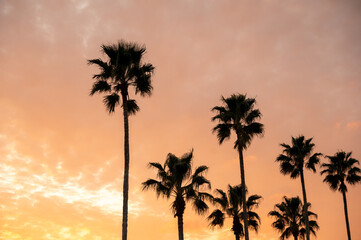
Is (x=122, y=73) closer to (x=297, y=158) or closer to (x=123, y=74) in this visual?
(x=123, y=74)

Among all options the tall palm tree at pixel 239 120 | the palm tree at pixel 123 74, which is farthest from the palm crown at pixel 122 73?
the tall palm tree at pixel 239 120

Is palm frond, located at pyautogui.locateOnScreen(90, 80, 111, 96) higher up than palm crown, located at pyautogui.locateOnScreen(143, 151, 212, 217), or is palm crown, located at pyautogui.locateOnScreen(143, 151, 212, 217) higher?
palm frond, located at pyautogui.locateOnScreen(90, 80, 111, 96)

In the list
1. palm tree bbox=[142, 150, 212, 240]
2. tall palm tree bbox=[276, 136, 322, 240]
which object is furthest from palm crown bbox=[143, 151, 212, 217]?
tall palm tree bbox=[276, 136, 322, 240]

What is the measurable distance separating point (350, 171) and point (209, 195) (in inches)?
1103

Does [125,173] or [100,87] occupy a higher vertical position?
[100,87]

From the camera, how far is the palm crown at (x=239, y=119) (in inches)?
1423

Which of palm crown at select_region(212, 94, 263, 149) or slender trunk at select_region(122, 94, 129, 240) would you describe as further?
palm crown at select_region(212, 94, 263, 149)

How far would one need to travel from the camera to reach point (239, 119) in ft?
120

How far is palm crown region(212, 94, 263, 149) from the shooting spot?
36.2m

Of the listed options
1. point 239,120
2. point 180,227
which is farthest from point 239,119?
point 180,227

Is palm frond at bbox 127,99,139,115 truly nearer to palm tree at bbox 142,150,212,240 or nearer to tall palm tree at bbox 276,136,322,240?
palm tree at bbox 142,150,212,240

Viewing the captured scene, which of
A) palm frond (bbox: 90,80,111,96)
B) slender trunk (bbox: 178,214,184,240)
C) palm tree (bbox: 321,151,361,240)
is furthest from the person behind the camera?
palm tree (bbox: 321,151,361,240)

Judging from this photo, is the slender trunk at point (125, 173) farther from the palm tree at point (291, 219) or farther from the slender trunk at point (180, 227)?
the palm tree at point (291, 219)

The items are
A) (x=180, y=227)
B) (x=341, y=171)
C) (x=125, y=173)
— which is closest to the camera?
(x=125, y=173)
